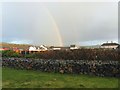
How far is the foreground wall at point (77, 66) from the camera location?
1574 centimetres

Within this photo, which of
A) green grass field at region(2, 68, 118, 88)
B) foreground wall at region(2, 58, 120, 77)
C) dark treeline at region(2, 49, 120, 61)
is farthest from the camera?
dark treeline at region(2, 49, 120, 61)

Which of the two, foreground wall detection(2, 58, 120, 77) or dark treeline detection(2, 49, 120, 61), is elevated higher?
dark treeline detection(2, 49, 120, 61)

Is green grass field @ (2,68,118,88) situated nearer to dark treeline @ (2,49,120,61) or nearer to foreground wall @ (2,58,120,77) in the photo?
foreground wall @ (2,58,120,77)

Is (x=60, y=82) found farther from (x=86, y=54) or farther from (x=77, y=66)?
(x=86, y=54)

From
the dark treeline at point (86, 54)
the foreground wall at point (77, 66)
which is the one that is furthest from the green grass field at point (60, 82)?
the dark treeline at point (86, 54)

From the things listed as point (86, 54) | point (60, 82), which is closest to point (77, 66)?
point (86, 54)

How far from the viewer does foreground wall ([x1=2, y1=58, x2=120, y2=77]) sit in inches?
620

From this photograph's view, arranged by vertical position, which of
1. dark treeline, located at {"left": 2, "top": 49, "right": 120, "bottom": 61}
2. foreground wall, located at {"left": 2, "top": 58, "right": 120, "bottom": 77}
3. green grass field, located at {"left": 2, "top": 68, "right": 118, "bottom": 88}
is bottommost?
green grass field, located at {"left": 2, "top": 68, "right": 118, "bottom": 88}

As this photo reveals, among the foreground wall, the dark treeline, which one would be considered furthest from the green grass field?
the dark treeline

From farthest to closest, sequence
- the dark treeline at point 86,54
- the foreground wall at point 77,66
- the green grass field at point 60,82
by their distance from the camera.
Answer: the dark treeline at point 86,54 → the foreground wall at point 77,66 → the green grass field at point 60,82

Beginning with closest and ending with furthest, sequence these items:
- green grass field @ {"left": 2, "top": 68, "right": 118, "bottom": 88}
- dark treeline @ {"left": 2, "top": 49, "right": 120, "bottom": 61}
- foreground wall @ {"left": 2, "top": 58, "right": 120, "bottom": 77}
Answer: green grass field @ {"left": 2, "top": 68, "right": 118, "bottom": 88} < foreground wall @ {"left": 2, "top": 58, "right": 120, "bottom": 77} < dark treeline @ {"left": 2, "top": 49, "right": 120, "bottom": 61}

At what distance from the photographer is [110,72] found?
1566 centimetres

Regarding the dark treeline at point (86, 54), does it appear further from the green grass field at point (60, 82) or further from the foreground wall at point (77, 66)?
the green grass field at point (60, 82)

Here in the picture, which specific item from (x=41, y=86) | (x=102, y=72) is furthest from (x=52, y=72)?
(x=41, y=86)
